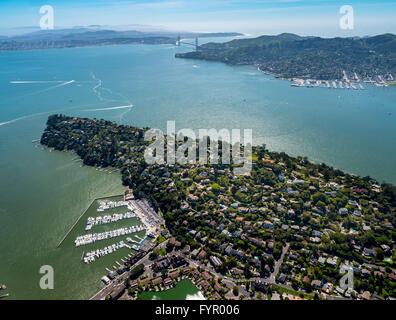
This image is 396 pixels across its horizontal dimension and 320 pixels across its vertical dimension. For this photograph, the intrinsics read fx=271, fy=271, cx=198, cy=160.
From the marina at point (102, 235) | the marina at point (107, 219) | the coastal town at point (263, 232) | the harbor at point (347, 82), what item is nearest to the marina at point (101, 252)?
the marina at point (102, 235)

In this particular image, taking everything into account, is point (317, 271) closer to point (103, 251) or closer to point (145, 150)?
point (103, 251)

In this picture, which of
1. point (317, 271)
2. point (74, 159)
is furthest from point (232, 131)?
point (317, 271)

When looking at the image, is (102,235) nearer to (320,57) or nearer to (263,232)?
(263,232)

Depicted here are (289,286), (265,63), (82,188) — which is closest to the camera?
(289,286)

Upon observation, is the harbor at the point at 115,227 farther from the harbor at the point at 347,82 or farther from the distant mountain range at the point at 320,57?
the distant mountain range at the point at 320,57

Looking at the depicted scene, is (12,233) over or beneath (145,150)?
beneath

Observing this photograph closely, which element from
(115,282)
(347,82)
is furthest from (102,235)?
(347,82)

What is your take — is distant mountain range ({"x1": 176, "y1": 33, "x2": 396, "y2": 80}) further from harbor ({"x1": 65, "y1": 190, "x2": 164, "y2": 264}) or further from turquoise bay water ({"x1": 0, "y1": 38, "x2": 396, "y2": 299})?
harbor ({"x1": 65, "y1": 190, "x2": 164, "y2": 264})
